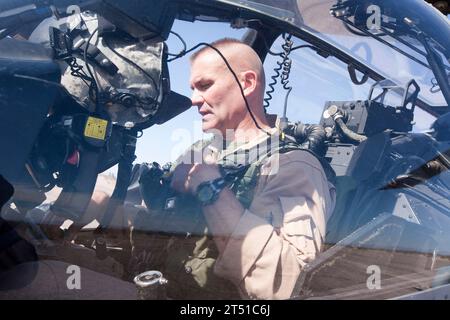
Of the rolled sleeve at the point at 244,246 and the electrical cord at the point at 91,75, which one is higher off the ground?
the electrical cord at the point at 91,75

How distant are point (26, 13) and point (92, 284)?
788 mm

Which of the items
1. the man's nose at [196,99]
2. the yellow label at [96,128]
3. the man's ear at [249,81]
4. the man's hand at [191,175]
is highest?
the man's ear at [249,81]

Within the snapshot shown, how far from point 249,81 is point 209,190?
14.5 inches

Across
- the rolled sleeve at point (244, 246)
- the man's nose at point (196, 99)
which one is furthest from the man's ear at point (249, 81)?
the rolled sleeve at point (244, 246)

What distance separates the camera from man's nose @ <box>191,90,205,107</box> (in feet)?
4.82

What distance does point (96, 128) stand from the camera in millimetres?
1418

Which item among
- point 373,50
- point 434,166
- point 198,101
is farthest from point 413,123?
point 198,101

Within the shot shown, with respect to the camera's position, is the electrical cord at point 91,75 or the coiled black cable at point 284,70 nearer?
the electrical cord at point 91,75

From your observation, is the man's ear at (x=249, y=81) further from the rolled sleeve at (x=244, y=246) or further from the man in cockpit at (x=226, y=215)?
the rolled sleeve at (x=244, y=246)

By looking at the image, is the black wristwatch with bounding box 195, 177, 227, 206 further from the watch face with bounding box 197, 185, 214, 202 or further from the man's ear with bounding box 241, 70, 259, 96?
the man's ear with bounding box 241, 70, 259, 96

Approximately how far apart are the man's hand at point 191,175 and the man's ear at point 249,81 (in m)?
0.27

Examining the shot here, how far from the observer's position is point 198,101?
4.84ft

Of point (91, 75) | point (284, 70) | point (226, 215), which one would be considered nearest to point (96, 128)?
point (91, 75)

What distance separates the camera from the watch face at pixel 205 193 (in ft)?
4.80
